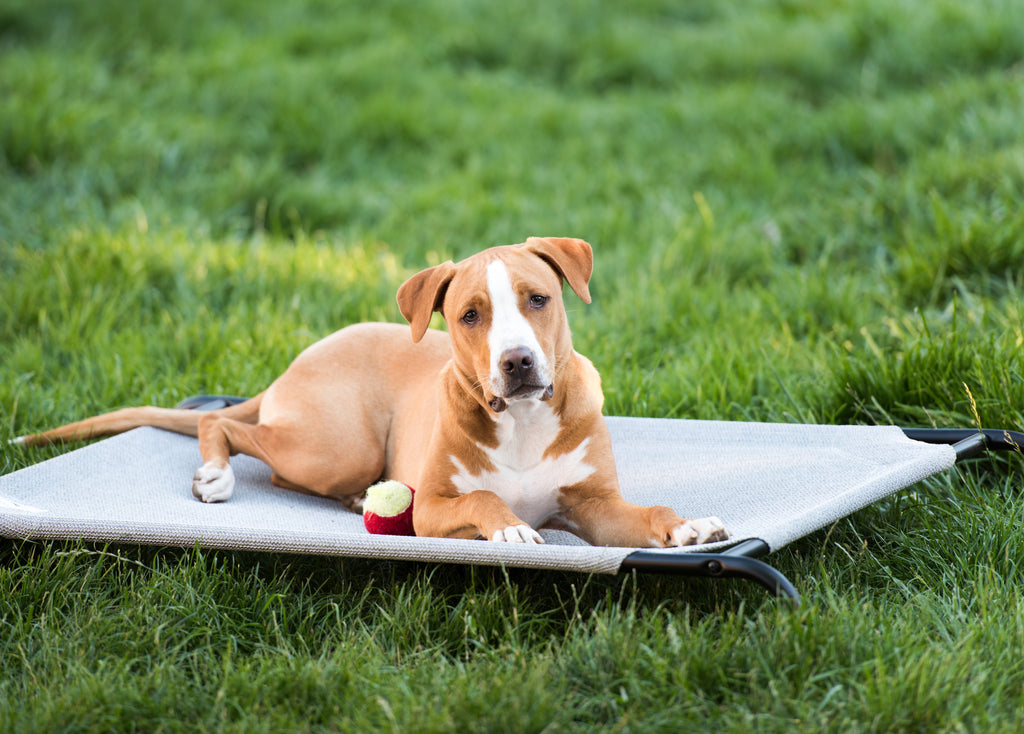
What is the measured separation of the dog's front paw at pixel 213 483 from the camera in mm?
3523

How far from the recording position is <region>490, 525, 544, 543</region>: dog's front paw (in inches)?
109

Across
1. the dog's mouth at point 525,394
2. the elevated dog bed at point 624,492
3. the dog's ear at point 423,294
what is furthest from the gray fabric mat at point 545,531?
the dog's ear at point 423,294

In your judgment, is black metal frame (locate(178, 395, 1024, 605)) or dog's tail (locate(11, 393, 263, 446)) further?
dog's tail (locate(11, 393, 263, 446))

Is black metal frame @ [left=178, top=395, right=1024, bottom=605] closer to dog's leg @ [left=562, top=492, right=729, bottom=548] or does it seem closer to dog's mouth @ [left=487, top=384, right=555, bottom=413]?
dog's leg @ [left=562, top=492, right=729, bottom=548]

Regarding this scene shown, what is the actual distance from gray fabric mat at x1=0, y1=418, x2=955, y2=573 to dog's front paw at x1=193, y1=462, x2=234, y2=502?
0.15ft

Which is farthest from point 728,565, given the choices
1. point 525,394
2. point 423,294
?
point 423,294

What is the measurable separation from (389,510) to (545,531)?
1.77 feet

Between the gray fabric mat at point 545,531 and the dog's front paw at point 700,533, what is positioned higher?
the dog's front paw at point 700,533

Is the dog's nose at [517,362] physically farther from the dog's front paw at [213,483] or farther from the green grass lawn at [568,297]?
the dog's front paw at [213,483]

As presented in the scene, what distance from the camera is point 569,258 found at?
129 inches

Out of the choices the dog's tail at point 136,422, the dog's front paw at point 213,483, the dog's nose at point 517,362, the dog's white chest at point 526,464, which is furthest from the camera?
the dog's tail at point 136,422

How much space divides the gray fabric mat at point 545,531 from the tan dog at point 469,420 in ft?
0.53

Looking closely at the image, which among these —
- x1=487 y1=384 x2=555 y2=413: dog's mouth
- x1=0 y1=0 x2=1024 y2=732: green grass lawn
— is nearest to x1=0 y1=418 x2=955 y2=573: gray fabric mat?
x1=0 y1=0 x2=1024 y2=732: green grass lawn

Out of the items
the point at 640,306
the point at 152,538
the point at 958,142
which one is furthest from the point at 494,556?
the point at 958,142
